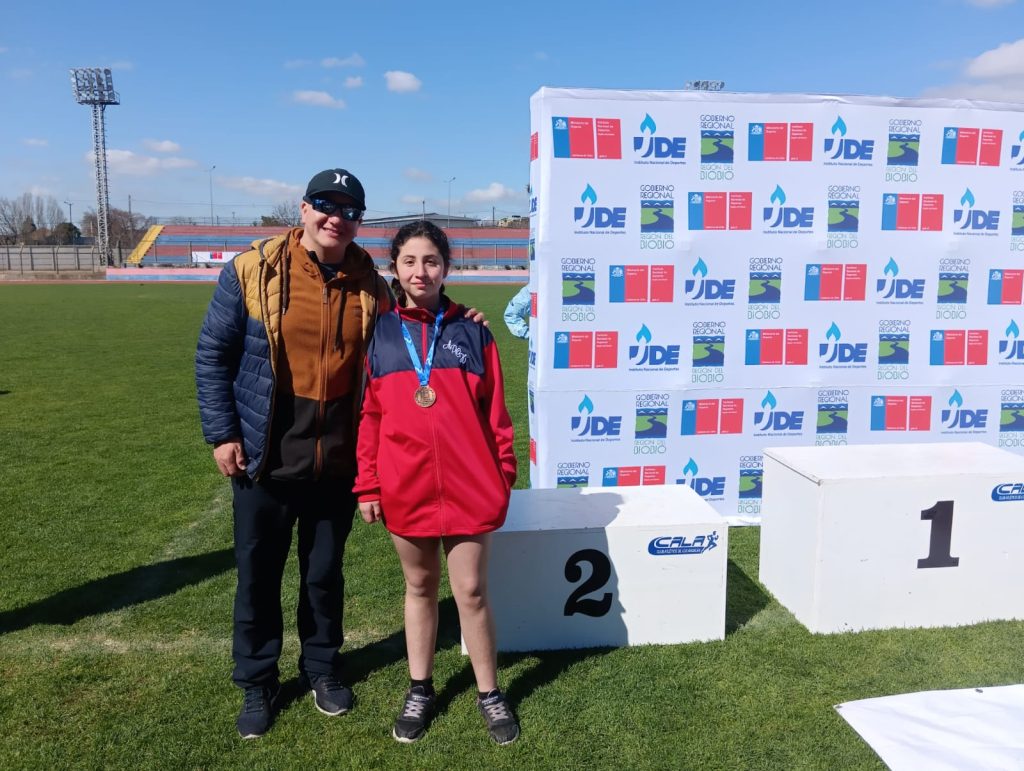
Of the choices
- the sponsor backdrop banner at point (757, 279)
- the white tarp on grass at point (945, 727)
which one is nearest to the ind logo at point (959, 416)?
the sponsor backdrop banner at point (757, 279)

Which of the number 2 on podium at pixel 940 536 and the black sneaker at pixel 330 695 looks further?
the number 2 on podium at pixel 940 536

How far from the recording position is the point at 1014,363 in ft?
18.1

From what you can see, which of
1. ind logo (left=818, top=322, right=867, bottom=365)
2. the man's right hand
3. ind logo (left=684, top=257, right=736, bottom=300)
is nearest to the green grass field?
the man's right hand

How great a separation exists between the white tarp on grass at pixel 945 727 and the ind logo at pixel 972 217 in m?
3.41

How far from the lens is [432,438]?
2.60 meters

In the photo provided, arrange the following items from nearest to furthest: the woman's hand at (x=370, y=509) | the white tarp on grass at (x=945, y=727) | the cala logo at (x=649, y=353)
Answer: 1. the white tarp on grass at (x=945, y=727)
2. the woman's hand at (x=370, y=509)
3. the cala logo at (x=649, y=353)

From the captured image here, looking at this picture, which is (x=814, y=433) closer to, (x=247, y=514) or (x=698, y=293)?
(x=698, y=293)

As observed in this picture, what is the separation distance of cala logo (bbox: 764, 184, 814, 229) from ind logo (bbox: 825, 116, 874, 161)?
385 mm

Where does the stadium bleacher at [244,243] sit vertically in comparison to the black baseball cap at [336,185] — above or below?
above

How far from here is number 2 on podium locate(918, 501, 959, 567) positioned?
3.56 metres

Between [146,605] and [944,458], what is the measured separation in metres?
4.18

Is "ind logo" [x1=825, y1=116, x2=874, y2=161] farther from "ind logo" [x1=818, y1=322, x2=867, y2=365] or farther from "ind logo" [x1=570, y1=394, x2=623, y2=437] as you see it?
"ind logo" [x1=570, y1=394, x2=623, y2=437]

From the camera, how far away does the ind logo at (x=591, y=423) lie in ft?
17.0

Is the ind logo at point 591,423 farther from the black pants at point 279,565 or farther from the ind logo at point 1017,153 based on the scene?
the ind logo at point 1017,153
